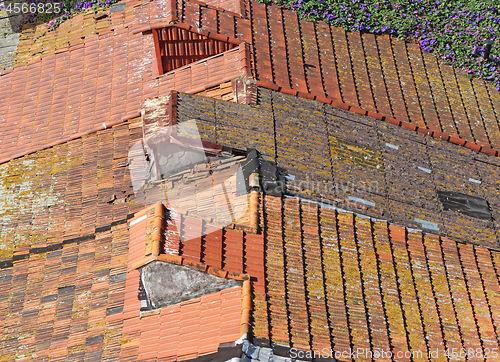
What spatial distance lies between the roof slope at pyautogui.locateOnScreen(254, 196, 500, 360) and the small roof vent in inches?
35.6

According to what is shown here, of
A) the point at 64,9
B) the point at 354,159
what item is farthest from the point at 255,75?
the point at 64,9

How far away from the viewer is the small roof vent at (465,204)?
10.5m

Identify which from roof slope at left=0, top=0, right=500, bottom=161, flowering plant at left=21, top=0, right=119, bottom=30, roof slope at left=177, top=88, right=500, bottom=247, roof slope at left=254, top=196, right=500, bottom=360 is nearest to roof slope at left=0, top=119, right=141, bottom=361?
roof slope at left=0, top=0, right=500, bottom=161

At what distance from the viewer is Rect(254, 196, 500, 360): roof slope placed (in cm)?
763

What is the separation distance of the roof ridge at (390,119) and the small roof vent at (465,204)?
1.65 meters

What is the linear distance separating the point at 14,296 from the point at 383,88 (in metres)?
9.34

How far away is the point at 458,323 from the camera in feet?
28.5

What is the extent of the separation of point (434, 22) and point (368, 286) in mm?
9988

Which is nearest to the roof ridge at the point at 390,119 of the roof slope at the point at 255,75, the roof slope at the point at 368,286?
the roof slope at the point at 255,75

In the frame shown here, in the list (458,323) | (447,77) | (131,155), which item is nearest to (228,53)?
(131,155)

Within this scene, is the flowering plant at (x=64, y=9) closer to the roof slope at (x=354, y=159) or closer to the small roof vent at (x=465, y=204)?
the roof slope at (x=354, y=159)

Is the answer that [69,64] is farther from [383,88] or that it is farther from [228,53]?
[383,88]

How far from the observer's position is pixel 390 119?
11453mm

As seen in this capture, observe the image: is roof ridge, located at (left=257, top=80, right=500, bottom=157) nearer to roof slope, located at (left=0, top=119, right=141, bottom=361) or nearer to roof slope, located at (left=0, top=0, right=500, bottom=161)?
roof slope, located at (left=0, top=0, right=500, bottom=161)
